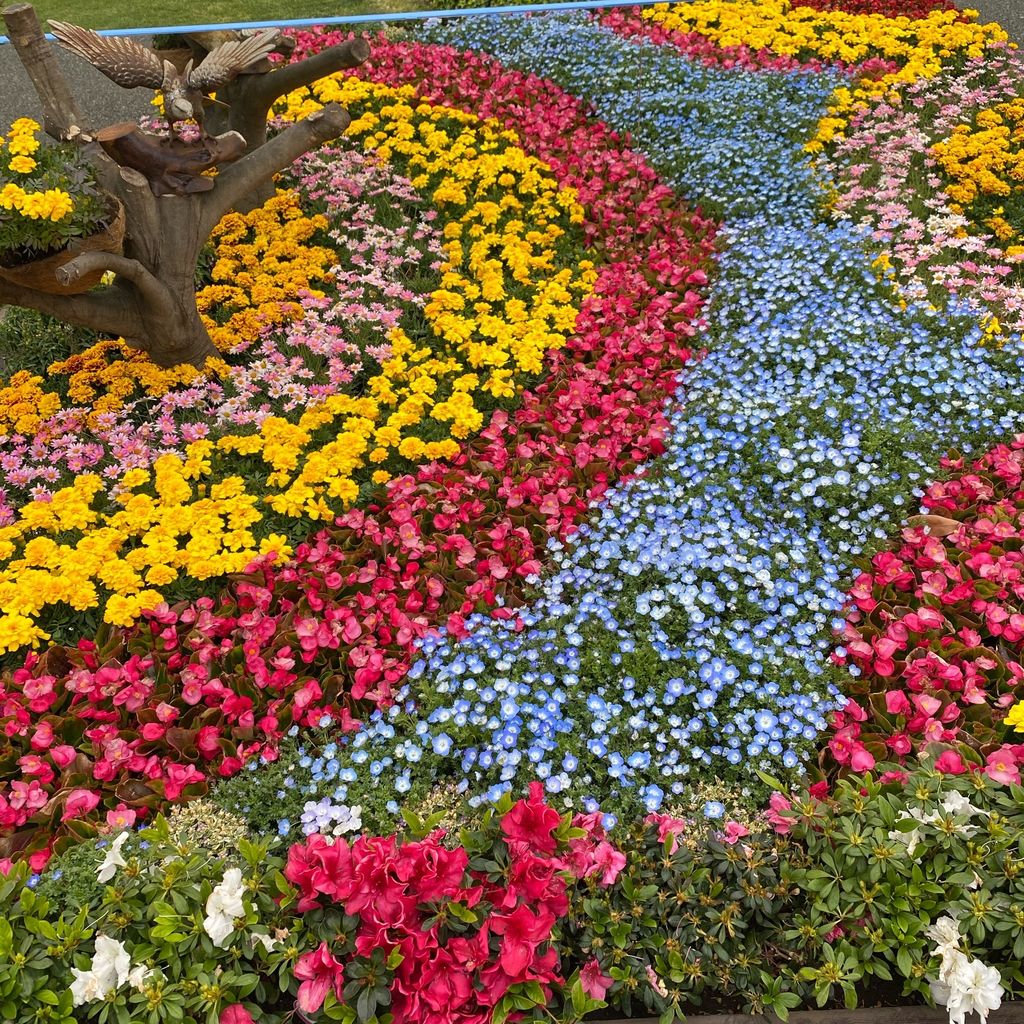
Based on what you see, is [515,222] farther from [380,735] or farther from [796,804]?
[796,804]

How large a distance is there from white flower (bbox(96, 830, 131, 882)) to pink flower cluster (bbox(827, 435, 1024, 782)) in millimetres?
2337

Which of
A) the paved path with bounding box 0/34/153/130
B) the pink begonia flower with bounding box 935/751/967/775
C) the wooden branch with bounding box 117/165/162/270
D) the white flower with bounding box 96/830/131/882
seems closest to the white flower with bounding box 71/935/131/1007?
the white flower with bounding box 96/830/131/882

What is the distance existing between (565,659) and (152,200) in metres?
3.33

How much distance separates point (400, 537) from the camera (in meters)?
3.82

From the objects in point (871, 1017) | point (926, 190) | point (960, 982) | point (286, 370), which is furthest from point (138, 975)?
point (926, 190)

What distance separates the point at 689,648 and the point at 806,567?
72cm

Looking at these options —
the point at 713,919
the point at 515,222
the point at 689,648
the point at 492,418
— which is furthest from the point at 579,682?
the point at 515,222

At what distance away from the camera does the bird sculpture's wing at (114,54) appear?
4.40 metres

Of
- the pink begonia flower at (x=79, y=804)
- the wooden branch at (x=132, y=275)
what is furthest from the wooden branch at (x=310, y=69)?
the pink begonia flower at (x=79, y=804)

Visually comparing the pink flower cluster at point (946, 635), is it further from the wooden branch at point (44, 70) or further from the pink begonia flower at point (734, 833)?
the wooden branch at point (44, 70)

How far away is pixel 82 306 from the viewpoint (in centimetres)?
432

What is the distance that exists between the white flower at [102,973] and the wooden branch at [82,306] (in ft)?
10.8

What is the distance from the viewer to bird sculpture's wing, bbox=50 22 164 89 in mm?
4398

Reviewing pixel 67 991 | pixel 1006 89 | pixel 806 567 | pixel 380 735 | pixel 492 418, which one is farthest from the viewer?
pixel 1006 89
